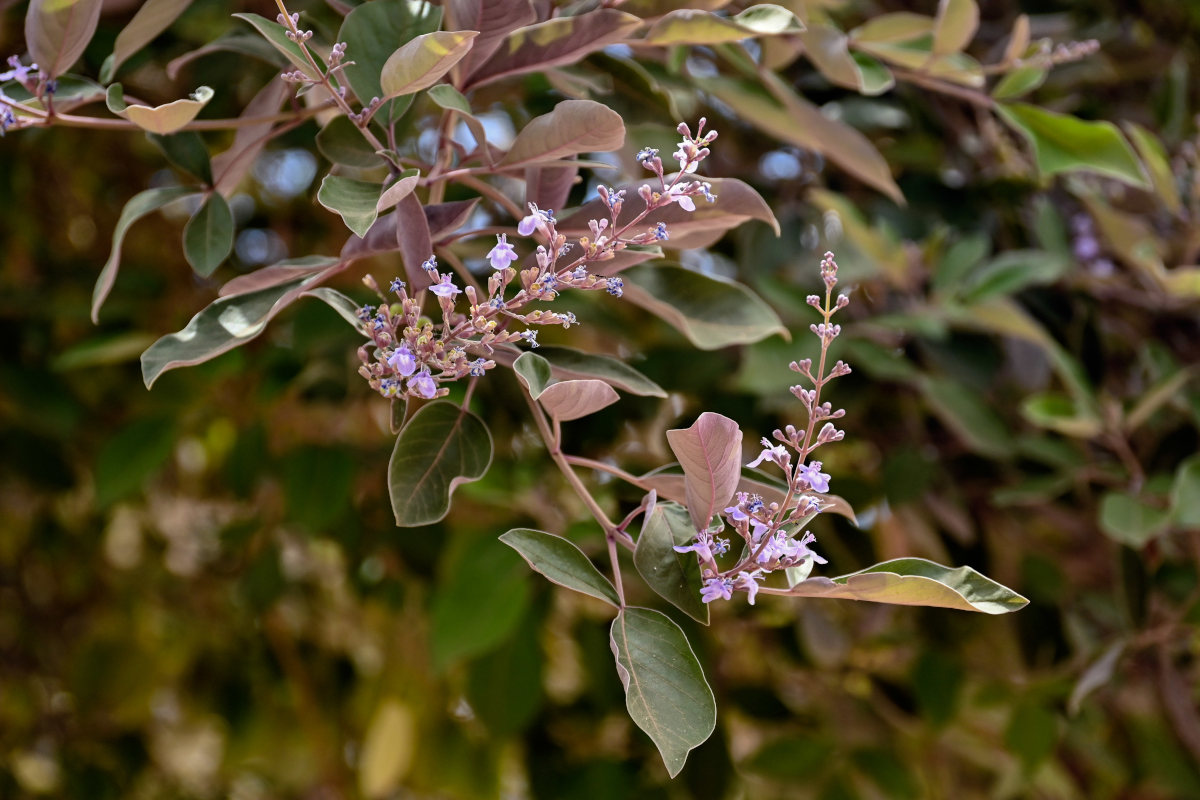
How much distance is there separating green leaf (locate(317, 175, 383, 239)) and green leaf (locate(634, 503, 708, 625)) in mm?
170

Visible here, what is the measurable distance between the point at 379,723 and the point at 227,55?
887 mm

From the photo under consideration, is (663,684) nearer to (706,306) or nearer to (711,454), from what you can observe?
(711,454)

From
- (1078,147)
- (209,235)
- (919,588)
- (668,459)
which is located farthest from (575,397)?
(668,459)

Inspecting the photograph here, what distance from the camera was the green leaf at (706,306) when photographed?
0.60 m

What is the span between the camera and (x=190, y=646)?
1.61 metres

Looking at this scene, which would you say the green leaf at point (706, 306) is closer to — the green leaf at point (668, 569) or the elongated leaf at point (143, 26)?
the green leaf at point (668, 569)

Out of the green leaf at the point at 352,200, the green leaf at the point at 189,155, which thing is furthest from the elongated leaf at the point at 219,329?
the green leaf at the point at 189,155

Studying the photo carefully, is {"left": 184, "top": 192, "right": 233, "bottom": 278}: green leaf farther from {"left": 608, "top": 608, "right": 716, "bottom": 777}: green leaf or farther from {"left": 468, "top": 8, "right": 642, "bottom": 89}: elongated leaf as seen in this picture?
{"left": 608, "top": 608, "right": 716, "bottom": 777}: green leaf

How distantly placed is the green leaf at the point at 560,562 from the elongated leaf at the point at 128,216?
0.86 feet

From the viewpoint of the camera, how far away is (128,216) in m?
0.56

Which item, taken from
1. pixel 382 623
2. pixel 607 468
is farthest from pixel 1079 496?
pixel 382 623

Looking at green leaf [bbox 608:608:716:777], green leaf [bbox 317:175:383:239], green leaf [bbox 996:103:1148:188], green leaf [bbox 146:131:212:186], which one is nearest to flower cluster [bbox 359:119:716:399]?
green leaf [bbox 317:175:383:239]

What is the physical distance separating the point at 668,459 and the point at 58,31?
2.25 feet

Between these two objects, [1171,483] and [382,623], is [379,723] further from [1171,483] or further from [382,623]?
[1171,483]
